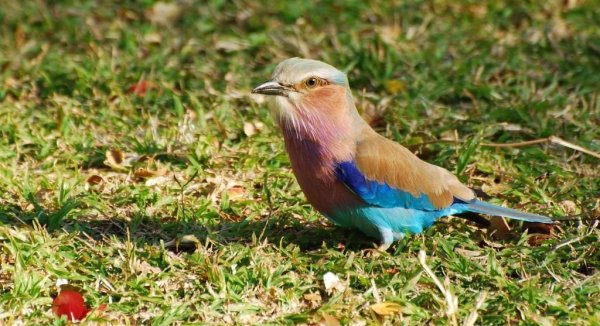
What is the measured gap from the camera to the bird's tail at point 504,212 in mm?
5137

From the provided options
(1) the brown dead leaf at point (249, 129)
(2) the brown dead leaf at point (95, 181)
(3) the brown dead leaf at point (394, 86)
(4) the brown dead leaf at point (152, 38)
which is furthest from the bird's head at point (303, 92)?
(4) the brown dead leaf at point (152, 38)

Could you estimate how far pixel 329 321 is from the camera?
14.2 feet

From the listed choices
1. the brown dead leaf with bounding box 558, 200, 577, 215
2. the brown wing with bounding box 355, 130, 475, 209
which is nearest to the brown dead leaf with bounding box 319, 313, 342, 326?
the brown wing with bounding box 355, 130, 475, 209

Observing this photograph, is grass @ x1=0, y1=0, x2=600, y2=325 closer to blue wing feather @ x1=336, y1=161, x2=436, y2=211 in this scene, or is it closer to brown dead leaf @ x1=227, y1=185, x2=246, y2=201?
brown dead leaf @ x1=227, y1=185, x2=246, y2=201

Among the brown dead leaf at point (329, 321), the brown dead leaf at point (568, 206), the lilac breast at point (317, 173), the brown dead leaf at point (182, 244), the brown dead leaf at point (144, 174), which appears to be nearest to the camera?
the brown dead leaf at point (329, 321)

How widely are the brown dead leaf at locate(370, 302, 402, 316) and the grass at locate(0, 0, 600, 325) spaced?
0.01 m

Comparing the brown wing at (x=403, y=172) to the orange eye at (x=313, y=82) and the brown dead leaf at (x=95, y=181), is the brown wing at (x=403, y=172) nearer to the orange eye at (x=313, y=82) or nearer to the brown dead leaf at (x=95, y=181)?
the orange eye at (x=313, y=82)

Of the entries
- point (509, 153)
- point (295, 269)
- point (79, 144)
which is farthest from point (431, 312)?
point (79, 144)

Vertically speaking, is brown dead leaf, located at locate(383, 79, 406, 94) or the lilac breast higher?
the lilac breast

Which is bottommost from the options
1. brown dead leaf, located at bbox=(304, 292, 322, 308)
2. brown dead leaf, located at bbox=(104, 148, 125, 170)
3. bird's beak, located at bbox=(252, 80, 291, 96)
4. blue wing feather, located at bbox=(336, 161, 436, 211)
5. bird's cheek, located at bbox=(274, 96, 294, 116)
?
brown dead leaf, located at bbox=(104, 148, 125, 170)

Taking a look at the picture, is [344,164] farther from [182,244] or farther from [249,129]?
[249,129]

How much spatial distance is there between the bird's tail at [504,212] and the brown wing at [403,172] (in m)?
0.05

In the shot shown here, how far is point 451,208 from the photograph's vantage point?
518 cm

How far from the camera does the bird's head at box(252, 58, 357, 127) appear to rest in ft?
15.9
